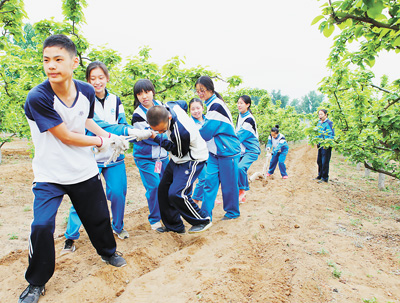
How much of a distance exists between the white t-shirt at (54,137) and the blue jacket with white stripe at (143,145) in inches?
49.5

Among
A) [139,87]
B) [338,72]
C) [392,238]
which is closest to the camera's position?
[139,87]

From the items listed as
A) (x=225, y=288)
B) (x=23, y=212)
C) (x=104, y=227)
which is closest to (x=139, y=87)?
(x=104, y=227)

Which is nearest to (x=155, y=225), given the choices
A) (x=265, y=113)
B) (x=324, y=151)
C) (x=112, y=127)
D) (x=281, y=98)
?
(x=112, y=127)

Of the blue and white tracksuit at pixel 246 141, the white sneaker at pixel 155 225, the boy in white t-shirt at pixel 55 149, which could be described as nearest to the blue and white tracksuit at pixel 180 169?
the white sneaker at pixel 155 225

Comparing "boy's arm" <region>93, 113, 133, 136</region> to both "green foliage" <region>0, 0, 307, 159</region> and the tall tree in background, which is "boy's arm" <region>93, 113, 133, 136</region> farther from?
the tall tree in background

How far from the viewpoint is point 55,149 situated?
233 centimetres

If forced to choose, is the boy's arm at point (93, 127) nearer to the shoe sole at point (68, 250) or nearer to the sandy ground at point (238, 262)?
the sandy ground at point (238, 262)

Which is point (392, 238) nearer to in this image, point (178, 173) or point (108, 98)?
point (178, 173)

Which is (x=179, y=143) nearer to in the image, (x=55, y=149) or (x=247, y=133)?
(x=55, y=149)

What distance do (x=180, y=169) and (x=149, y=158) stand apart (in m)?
0.58

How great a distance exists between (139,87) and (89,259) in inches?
87.0

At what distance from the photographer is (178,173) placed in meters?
3.64

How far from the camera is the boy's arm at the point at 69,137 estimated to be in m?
A: 2.24

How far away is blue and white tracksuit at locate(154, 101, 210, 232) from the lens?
3.46 metres
